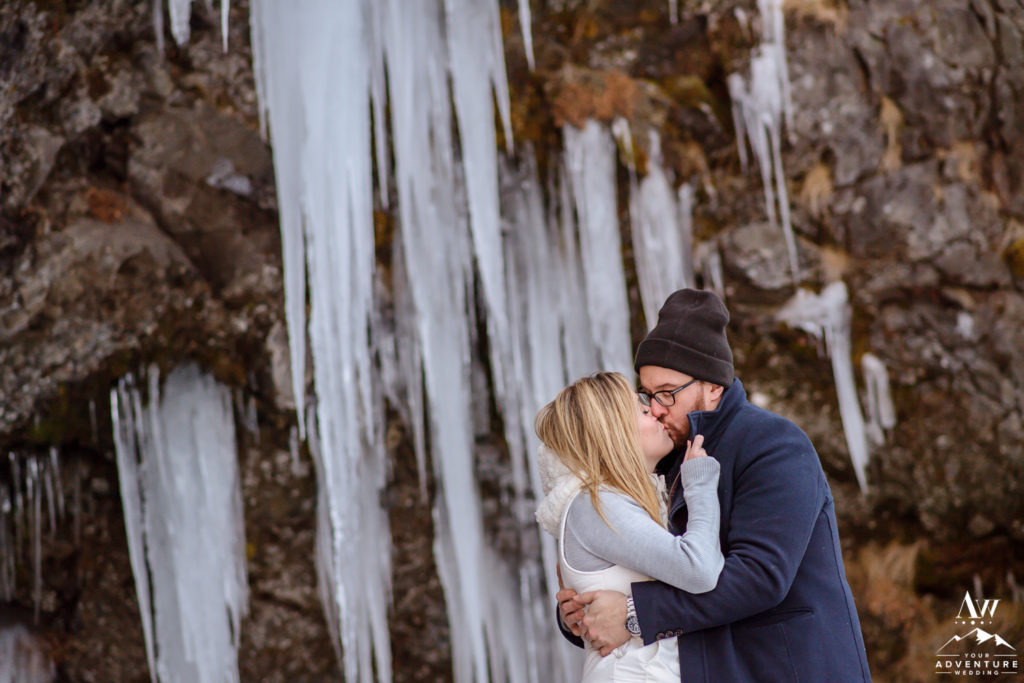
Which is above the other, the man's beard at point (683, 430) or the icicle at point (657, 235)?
the icicle at point (657, 235)

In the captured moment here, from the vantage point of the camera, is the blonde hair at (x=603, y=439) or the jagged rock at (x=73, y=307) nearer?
the blonde hair at (x=603, y=439)

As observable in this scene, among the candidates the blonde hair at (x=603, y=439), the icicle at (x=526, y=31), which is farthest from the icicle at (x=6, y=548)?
the blonde hair at (x=603, y=439)

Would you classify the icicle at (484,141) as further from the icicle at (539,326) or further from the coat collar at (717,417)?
the coat collar at (717,417)

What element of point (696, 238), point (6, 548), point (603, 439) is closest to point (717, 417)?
point (603, 439)

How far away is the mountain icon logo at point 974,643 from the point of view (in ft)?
19.1

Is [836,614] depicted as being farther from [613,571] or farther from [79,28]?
[79,28]

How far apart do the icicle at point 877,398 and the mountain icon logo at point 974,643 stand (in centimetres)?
147

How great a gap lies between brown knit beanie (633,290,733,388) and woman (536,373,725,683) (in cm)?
18

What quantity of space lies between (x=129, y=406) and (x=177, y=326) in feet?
1.67

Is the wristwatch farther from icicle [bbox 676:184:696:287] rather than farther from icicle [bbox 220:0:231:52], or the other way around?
icicle [bbox 220:0:231:52]

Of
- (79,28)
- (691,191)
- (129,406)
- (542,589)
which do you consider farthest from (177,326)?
(691,191)

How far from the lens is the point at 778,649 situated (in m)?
1.96

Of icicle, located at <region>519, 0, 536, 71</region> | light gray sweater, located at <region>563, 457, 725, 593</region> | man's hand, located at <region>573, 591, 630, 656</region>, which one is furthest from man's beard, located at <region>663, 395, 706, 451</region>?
icicle, located at <region>519, 0, 536, 71</region>

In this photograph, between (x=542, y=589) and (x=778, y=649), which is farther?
(x=542, y=589)
